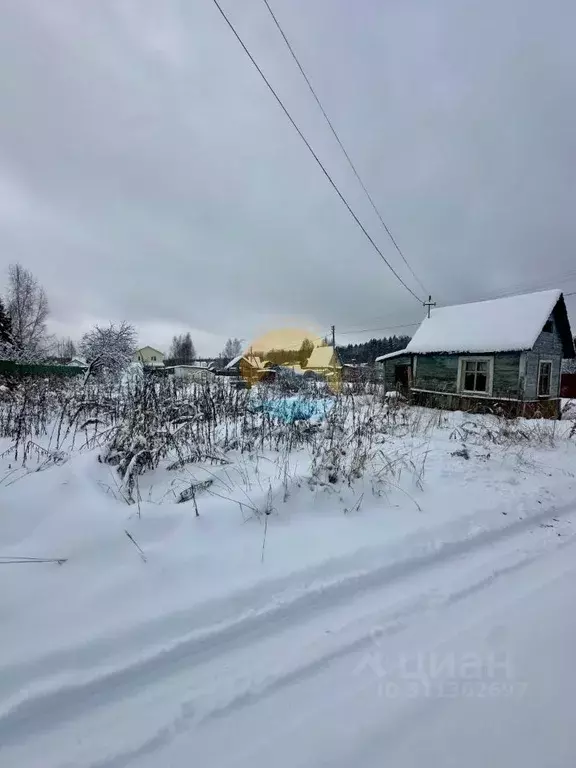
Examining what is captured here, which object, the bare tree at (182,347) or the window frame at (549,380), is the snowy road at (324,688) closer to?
the window frame at (549,380)

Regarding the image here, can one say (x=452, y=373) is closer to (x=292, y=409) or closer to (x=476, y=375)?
(x=476, y=375)

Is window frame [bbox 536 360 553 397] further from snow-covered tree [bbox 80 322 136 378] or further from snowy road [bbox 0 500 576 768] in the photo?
snow-covered tree [bbox 80 322 136 378]

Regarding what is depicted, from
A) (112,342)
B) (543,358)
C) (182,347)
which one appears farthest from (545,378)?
(182,347)

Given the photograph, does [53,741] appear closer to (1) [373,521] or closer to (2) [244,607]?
(2) [244,607]

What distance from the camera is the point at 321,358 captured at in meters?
36.2

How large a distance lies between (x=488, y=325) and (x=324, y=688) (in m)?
15.3

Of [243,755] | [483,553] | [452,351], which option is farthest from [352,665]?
[452,351]

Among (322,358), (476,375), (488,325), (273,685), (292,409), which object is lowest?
(273,685)

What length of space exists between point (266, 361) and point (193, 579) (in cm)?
3506

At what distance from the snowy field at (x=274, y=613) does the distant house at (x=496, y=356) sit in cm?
1012

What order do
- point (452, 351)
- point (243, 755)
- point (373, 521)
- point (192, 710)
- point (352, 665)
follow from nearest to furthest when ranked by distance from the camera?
point (243, 755)
point (192, 710)
point (352, 665)
point (373, 521)
point (452, 351)

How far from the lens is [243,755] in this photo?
137 cm

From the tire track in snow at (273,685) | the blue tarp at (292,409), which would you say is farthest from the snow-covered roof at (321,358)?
the tire track in snow at (273,685)

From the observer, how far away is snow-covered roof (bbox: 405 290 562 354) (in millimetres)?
12773
